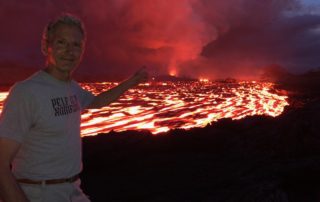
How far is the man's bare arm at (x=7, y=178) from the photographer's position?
2471 mm

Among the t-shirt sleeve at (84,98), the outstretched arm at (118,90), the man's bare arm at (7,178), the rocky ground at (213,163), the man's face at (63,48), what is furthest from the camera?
the rocky ground at (213,163)

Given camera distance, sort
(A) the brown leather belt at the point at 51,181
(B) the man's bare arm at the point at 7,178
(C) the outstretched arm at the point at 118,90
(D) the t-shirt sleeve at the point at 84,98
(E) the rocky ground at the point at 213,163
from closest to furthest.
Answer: (B) the man's bare arm at the point at 7,178, (A) the brown leather belt at the point at 51,181, (D) the t-shirt sleeve at the point at 84,98, (C) the outstretched arm at the point at 118,90, (E) the rocky ground at the point at 213,163

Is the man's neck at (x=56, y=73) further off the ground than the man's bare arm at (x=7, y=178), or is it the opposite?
the man's neck at (x=56, y=73)

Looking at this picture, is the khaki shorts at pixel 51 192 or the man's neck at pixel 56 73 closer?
the khaki shorts at pixel 51 192

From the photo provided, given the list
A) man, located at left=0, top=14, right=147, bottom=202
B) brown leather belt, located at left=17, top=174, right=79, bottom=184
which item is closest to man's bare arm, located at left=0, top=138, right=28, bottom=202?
man, located at left=0, top=14, right=147, bottom=202

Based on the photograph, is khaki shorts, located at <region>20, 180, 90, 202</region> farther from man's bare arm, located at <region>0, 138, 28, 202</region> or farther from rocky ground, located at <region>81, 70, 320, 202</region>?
rocky ground, located at <region>81, 70, 320, 202</region>

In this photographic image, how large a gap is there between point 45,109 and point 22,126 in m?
0.27

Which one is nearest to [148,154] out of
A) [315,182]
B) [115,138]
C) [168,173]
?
[115,138]

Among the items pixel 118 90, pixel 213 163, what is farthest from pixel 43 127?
pixel 213 163

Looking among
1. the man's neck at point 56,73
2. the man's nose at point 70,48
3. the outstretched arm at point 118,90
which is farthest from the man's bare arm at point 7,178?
the outstretched arm at point 118,90

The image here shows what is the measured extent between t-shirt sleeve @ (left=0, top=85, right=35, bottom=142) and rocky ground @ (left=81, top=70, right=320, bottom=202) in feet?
15.8

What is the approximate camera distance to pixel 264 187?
663cm

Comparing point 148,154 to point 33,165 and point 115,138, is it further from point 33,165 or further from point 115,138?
point 33,165

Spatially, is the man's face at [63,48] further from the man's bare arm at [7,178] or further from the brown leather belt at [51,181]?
the brown leather belt at [51,181]
